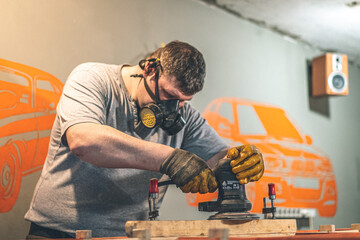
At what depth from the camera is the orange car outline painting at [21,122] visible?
2258mm

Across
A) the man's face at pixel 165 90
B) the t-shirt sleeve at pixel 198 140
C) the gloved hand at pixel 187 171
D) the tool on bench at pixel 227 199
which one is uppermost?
the man's face at pixel 165 90

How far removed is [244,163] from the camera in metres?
1.70

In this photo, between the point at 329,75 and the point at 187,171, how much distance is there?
11.3 feet

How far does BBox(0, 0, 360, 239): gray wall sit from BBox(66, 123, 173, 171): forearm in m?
0.86

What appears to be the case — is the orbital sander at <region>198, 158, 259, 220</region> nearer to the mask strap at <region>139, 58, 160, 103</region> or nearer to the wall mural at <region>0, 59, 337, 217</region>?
the mask strap at <region>139, 58, 160, 103</region>

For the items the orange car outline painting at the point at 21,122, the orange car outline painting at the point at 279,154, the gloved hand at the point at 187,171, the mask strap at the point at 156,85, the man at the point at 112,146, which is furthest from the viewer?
the orange car outline painting at the point at 279,154

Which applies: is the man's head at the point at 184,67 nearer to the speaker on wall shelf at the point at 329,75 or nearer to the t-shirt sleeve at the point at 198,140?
the t-shirt sleeve at the point at 198,140

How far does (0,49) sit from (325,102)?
3706 millimetres

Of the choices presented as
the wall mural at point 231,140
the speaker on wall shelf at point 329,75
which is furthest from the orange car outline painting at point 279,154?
the speaker on wall shelf at point 329,75

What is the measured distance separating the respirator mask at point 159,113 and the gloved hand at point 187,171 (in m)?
0.37

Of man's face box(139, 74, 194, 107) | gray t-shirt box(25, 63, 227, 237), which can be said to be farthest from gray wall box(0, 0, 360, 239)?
man's face box(139, 74, 194, 107)

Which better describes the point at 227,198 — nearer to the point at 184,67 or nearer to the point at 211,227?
the point at 211,227

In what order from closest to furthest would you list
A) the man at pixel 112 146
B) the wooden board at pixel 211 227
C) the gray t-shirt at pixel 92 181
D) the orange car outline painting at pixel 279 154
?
the wooden board at pixel 211 227 → the man at pixel 112 146 → the gray t-shirt at pixel 92 181 → the orange car outline painting at pixel 279 154

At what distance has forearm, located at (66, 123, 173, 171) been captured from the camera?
1630 millimetres
